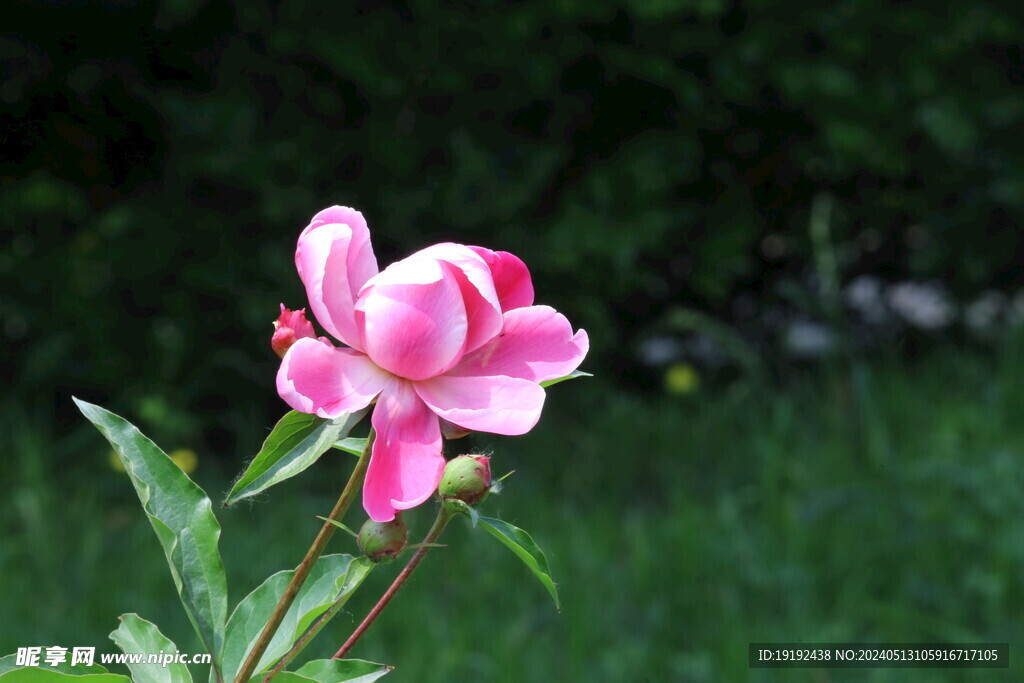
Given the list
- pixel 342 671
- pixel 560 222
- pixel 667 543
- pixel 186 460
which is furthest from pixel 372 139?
pixel 342 671

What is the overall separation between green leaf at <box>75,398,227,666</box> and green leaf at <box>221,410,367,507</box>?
102 mm

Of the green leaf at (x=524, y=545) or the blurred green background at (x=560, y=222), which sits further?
the blurred green background at (x=560, y=222)

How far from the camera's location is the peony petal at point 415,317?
1.93ft

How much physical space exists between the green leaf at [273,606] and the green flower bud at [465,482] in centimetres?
13

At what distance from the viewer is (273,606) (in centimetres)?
73

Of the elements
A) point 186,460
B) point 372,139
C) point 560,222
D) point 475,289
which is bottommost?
point 475,289

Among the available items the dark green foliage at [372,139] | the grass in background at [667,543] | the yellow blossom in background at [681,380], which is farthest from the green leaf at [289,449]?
the yellow blossom in background at [681,380]

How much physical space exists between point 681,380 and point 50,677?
2637mm

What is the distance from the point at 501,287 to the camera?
2.12 ft

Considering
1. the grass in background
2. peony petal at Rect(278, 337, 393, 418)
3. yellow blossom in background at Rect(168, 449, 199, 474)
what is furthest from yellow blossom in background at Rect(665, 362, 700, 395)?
peony petal at Rect(278, 337, 393, 418)

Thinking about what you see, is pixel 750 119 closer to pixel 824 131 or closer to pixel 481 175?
pixel 824 131

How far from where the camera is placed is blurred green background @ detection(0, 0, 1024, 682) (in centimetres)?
255

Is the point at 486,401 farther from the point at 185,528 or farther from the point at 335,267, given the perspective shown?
the point at 185,528

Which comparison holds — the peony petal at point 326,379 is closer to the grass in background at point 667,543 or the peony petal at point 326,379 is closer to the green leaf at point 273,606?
the green leaf at point 273,606
